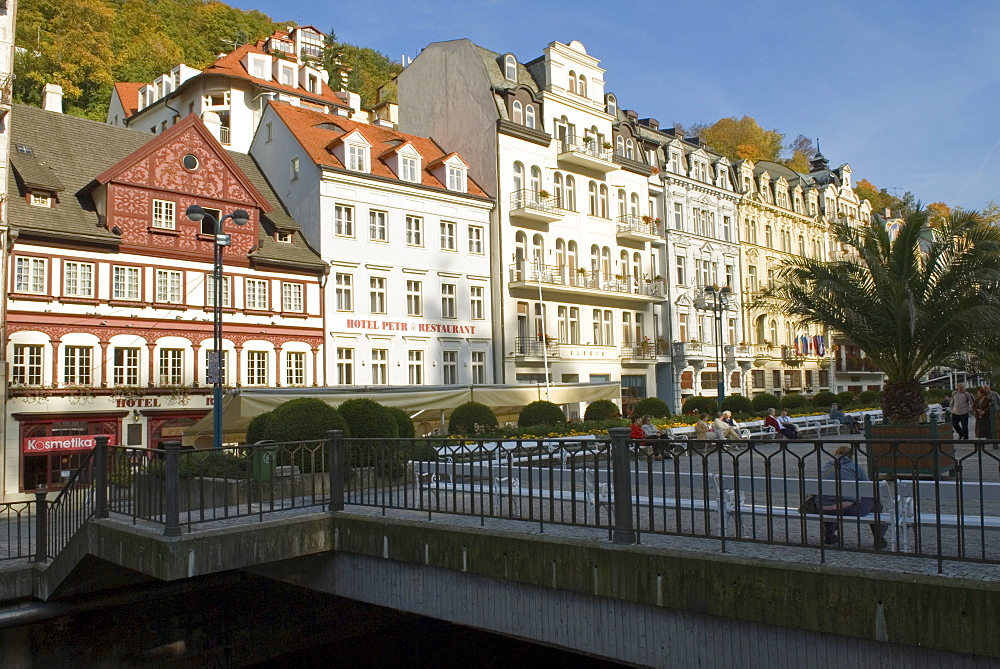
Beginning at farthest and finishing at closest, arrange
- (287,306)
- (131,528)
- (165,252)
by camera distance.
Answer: (287,306)
(165,252)
(131,528)

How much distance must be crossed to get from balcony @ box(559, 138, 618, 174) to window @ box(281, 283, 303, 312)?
1569 cm

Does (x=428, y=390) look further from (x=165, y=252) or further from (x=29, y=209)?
(x=29, y=209)

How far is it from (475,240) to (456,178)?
112 inches

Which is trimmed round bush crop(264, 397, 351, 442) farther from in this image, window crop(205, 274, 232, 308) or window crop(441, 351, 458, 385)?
window crop(441, 351, 458, 385)

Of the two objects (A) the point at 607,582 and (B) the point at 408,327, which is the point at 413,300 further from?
(A) the point at 607,582

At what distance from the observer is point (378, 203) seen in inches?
1443

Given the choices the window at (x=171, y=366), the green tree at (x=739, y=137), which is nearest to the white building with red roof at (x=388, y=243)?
the window at (x=171, y=366)

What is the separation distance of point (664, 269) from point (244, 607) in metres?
38.6

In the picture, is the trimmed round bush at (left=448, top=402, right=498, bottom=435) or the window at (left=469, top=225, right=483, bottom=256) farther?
the window at (left=469, top=225, right=483, bottom=256)

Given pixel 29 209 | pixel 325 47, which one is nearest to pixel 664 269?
pixel 29 209

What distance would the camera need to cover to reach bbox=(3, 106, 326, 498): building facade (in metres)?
27.7

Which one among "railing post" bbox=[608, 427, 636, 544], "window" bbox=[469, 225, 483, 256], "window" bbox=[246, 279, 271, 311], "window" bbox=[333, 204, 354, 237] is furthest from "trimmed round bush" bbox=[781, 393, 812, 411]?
"railing post" bbox=[608, 427, 636, 544]

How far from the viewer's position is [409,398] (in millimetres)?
26391

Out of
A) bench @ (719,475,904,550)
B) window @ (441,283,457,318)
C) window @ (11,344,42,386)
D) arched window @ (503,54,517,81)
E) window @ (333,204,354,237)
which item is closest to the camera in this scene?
bench @ (719,475,904,550)
